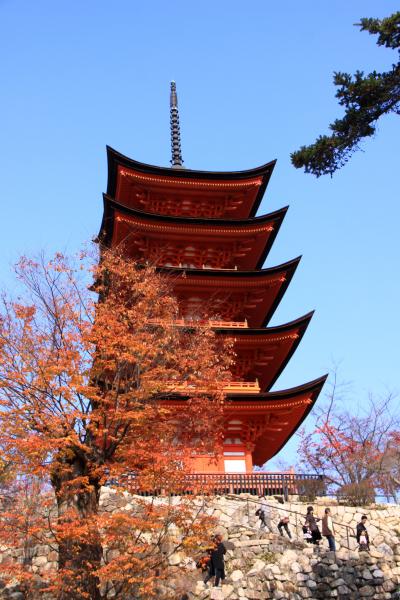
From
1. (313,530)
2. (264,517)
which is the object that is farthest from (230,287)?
(313,530)

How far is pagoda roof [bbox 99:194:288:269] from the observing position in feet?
74.6

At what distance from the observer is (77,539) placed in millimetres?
11602

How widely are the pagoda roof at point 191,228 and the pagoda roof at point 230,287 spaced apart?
180 cm

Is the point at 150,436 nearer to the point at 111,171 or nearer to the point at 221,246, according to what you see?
the point at 221,246

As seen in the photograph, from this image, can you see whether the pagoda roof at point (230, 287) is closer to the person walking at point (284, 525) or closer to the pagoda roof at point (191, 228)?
the pagoda roof at point (191, 228)

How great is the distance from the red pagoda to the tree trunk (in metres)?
6.87

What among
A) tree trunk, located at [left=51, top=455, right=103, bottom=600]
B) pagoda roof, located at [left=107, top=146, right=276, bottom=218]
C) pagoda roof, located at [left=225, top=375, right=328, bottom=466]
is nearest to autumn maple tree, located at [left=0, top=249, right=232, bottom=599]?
tree trunk, located at [left=51, top=455, right=103, bottom=600]

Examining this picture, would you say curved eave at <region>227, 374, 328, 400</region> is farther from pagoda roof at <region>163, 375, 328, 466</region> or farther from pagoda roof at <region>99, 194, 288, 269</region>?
pagoda roof at <region>99, 194, 288, 269</region>

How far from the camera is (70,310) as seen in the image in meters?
14.1

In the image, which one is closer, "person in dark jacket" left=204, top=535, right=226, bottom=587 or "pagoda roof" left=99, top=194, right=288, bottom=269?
"person in dark jacket" left=204, top=535, right=226, bottom=587

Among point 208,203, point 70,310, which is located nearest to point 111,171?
point 208,203

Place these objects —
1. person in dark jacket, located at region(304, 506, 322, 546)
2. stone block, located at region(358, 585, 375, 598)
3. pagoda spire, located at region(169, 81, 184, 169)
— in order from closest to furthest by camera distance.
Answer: stone block, located at region(358, 585, 375, 598), person in dark jacket, located at region(304, 506, 322, 546), pagoda spire, located at region(169, 81, 184, 169)

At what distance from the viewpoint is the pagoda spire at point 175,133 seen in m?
29.7

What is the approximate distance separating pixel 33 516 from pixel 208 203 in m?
14.7
